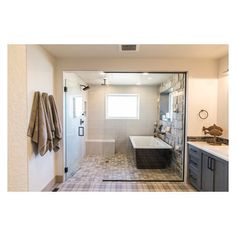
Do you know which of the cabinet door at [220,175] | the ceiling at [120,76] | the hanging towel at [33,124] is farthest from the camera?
the ceiling at [120,76]

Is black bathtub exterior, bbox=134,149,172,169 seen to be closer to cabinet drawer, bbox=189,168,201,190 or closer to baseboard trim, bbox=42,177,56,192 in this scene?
cabinet drawer, bbox=189,168,201,190

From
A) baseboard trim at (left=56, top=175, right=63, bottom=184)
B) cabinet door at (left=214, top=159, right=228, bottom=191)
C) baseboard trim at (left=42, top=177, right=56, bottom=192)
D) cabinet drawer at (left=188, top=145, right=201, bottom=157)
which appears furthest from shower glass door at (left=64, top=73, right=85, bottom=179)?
cabinet door at (left=214, top=159, right=228, bottom=191)

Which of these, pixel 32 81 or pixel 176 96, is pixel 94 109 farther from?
pixel 32 81

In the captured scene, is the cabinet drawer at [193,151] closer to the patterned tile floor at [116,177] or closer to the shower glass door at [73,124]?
the patterned tile floor at [116,177]

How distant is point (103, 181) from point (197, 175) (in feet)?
5.28

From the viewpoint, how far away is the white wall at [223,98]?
8.80ft

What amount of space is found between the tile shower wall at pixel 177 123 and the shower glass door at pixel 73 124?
2.09 m

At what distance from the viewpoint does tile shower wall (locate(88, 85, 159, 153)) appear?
4816mm

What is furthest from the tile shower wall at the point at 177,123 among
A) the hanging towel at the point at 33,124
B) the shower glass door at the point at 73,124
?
the hanging towel at the point at 33,124

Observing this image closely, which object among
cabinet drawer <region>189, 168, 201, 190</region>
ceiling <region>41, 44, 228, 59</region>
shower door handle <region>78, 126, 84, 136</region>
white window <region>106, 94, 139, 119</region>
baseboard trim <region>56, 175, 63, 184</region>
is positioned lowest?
baseboard trim <region>56, 175, 63, 184</region>

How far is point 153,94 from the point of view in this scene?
4.90 m

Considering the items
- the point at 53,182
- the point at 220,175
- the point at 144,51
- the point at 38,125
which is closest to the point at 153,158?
the point at 220,175

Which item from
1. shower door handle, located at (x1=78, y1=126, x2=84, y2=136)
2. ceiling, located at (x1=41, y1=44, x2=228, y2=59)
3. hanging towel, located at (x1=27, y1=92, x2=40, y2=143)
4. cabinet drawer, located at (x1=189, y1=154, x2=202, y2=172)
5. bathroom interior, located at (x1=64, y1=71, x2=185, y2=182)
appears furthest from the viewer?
shower door handle, located at (x1=78, y1=126, x2=84, y2=136)

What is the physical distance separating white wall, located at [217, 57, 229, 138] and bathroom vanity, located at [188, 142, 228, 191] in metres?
0.48
